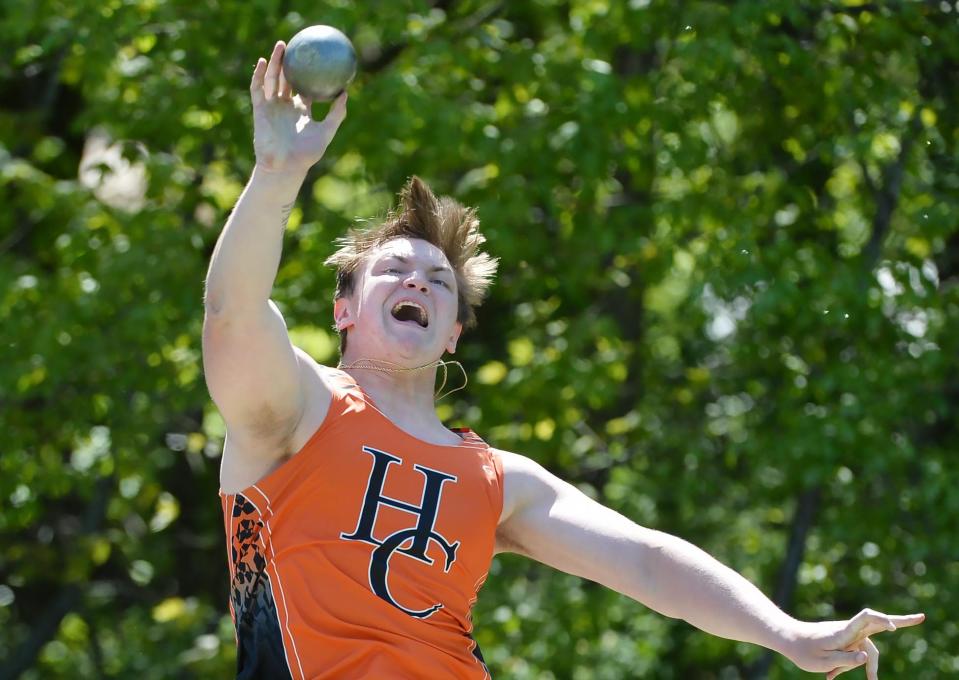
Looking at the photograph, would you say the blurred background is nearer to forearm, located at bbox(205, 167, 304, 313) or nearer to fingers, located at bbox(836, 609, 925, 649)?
fingers, located at bbox(836, 609, 925, 649)

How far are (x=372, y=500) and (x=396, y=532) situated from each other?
0.27 ft

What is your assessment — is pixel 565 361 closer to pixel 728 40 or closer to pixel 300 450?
pixel 728 40

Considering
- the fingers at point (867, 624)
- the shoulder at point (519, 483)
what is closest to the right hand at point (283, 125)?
the shoulder at point (519, 483)

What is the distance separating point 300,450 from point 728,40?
375 centimetres

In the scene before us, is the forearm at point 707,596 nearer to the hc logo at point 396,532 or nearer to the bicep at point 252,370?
the hc logo at point 396,532

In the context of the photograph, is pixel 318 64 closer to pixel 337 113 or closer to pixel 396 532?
pixel 337 113

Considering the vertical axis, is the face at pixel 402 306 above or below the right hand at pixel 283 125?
below

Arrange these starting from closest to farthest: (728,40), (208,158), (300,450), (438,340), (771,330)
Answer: (300,450) < (438,340) < (728,40) < (771,330) < (208,158)

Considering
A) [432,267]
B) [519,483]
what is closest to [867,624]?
[519,483]

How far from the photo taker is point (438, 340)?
3.20m

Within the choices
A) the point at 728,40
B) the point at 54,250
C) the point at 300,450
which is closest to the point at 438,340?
the point at 300,450

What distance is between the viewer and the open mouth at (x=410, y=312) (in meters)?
3.18

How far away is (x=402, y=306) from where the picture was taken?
321cm

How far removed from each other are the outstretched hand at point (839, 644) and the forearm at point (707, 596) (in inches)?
1.8
